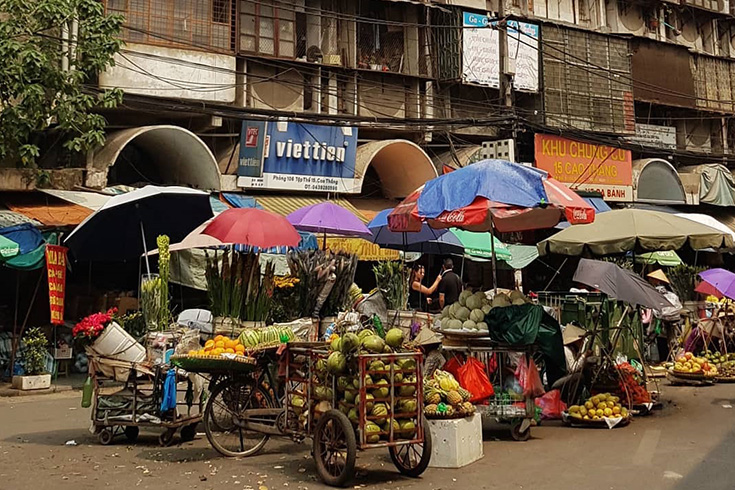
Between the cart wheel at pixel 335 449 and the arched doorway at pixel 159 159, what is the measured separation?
35.6ft

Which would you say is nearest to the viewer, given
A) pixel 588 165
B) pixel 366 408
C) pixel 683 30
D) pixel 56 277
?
pixel 366 408

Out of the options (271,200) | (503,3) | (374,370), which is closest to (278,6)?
(271,200)

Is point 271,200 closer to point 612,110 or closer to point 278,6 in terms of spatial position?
point 278,6

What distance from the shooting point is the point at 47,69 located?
12.8 m

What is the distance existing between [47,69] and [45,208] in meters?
2.78

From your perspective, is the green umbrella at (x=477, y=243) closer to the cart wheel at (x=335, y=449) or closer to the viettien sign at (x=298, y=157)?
the viettien sign at (x=298, y=157)

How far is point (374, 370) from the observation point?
6027 millimetres

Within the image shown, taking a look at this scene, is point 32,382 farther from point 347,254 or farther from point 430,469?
point 430,469

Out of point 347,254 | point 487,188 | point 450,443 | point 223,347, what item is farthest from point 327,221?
point 450,443

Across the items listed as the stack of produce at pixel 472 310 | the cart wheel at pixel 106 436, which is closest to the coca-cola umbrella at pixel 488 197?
the stack of produce at pixel 472 310

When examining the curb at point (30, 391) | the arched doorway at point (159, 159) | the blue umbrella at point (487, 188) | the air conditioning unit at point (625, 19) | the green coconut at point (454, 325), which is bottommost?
the curb at point (30, 391)

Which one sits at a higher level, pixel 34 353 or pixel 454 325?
pixel 454 325

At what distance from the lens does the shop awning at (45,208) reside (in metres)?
13.6

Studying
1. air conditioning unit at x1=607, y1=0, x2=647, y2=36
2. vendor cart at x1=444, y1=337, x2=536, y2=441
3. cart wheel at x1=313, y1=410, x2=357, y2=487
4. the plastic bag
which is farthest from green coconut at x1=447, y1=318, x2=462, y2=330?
air conditioning unit at x1=607, y1=0, x2=647, y2=36
